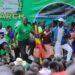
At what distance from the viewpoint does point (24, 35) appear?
13.1 metres

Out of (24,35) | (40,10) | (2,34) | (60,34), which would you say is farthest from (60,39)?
(40,10)

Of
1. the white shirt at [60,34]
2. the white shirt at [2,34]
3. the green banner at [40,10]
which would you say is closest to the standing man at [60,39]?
the white shirt at [60,34]

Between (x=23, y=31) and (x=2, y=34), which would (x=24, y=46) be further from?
(x=2, y=34)

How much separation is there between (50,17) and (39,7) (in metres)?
0.62

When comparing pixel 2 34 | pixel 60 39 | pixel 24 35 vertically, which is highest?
pixel 24 35

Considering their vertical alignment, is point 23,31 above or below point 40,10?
above

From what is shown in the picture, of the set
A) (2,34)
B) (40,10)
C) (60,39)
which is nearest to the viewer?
(60,39)

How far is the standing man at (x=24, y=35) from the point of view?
42.7 ft

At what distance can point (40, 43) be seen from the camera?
13375mm

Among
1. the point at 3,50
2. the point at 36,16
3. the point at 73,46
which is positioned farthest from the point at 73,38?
the point at 36,16

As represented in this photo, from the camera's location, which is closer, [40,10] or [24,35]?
[24,35]

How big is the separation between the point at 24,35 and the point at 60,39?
45.2 inches

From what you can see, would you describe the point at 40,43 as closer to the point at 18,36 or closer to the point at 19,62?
the point at 18,36

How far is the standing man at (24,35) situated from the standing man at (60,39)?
2.58 feet
